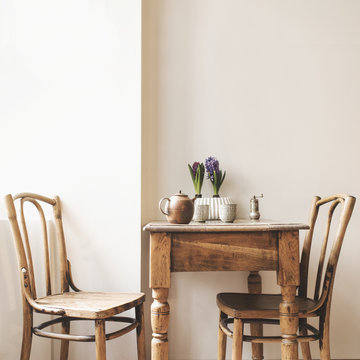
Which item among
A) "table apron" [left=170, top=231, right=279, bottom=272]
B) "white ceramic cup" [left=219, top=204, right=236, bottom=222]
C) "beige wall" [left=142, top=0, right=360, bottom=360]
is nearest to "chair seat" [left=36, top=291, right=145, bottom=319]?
"table apron" [left=170, top=231, right=279, bottom=272]

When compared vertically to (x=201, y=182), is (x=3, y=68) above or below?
above

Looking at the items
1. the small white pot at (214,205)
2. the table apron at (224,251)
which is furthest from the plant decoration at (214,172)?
the table apron at (224,251)

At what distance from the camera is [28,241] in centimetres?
179

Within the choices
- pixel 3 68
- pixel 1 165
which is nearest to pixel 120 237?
pixel 1 165

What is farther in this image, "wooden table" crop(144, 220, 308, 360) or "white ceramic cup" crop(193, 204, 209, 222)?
"white ceramic cup" crop(193, 204, 209, 222)

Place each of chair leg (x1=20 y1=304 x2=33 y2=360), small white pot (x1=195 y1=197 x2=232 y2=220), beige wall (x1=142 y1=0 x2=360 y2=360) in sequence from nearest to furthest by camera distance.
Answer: chair leg (x1=20 y1=304 x2=33 y2=360) → small white pot (x1=195 y1=197 x2=232 y2=220) → beige wall (x1=142 y1=0 x2=360 y2=360)

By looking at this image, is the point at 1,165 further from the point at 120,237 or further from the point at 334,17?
the point at 334,17

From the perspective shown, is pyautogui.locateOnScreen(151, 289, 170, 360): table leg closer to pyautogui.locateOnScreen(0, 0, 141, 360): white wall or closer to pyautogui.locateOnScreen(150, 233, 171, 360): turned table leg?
pyautogui.locateOnScreen(150, 233, 171, 360): turned table leg

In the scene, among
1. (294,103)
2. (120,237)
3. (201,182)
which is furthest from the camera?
(294,103)

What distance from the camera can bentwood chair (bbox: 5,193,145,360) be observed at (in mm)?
1523

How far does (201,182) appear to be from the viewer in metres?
2.18

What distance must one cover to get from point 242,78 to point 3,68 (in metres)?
1.31

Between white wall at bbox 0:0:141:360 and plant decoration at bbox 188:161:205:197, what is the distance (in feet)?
1.06

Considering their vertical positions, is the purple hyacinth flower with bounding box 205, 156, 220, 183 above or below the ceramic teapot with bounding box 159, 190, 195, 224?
above
